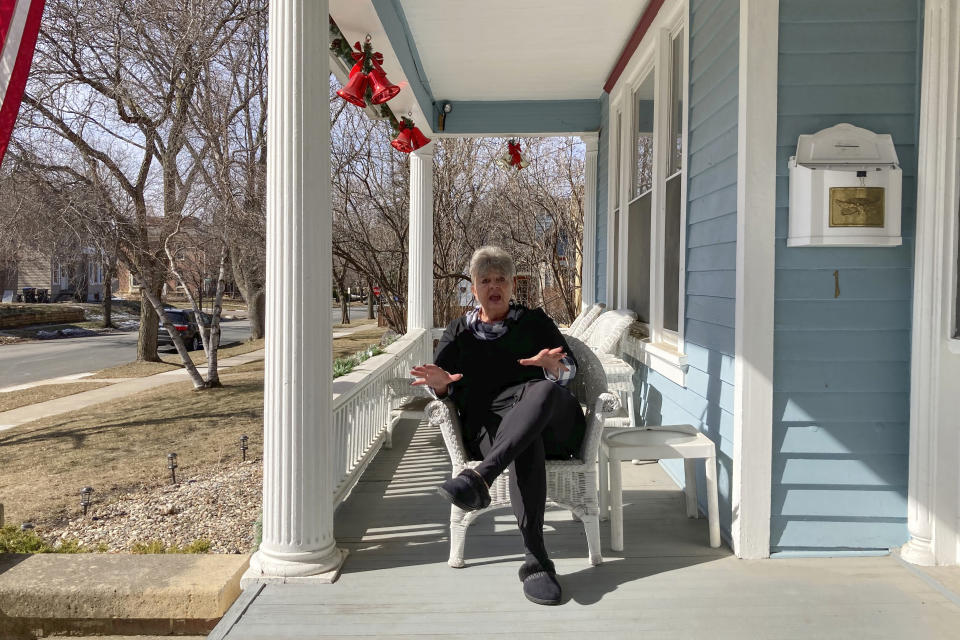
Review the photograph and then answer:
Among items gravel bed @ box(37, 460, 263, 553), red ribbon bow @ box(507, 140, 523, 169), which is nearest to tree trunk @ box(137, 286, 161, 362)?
gravel bed @ box(37, 460, 263, 553)

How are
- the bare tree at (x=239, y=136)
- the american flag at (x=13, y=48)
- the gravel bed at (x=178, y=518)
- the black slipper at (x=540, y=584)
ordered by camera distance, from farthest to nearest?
the bare tree at (x=239, y=136) → the gravel bed at (x=178, y=518) → the black slipper at (x=540, y=584) → the american flag at (x=13, y=48)

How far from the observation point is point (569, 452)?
2.68m

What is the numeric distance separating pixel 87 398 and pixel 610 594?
1145 cm

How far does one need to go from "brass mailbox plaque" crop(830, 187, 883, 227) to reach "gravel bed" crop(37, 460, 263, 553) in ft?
15.8

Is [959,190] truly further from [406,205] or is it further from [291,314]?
[406,205]

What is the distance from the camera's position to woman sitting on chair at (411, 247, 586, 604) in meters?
2.39

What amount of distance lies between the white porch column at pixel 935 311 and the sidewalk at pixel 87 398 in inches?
418

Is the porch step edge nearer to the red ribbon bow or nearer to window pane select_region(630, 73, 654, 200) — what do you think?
window pane select_region(630, 73, 654, 200)

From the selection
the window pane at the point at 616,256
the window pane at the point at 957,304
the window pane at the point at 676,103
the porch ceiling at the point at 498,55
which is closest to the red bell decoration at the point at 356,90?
the porch ceiling at the point at 498,55

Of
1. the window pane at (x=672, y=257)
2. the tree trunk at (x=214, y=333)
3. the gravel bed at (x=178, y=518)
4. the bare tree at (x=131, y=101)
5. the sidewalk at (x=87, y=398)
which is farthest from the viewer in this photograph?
the tree trunk at (x=214, y=333)

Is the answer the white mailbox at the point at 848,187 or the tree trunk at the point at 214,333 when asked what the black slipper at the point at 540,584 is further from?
the tree trunk at the point at 214,333

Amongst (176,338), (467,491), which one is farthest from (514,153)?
(176,338)

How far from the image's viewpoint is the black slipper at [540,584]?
2279 mm

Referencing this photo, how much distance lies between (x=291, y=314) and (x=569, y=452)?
1128mm
